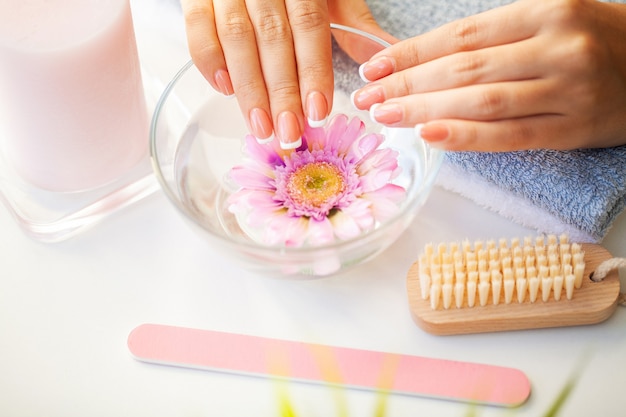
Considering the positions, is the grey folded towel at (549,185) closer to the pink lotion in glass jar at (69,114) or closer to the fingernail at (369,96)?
the fingernail at (369,96)

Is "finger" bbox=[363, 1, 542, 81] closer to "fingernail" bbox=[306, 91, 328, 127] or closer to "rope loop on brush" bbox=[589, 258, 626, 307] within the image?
"fingernail" bbox=[306, 91, 328, 127]

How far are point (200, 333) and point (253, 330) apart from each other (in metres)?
0.05

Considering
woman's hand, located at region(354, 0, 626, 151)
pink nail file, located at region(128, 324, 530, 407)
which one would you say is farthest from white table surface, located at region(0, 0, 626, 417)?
woman's hand, located at region(354, 0, 626, 151)

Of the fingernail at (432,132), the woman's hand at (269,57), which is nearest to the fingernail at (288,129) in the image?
the woman's hand at (269,57)

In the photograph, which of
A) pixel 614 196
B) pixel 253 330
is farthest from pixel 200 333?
pixel 614 196

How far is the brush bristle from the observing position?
0.71m

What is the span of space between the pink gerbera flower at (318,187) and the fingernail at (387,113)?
0.06 meters

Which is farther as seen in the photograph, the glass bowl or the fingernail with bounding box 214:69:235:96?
the fingernail with bounding box 214:69:235:96

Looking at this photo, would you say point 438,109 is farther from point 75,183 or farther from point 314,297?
point 75,183

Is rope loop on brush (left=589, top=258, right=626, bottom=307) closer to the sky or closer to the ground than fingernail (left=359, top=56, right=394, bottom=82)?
closer to the ground

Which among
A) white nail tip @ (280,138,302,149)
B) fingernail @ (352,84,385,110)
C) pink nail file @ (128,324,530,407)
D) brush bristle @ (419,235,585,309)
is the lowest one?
pink nail file @ (128,324,530,407)

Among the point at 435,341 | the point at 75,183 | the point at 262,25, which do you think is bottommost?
the point at 435,341

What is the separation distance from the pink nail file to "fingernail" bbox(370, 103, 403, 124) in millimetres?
205

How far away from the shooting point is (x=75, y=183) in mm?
832
